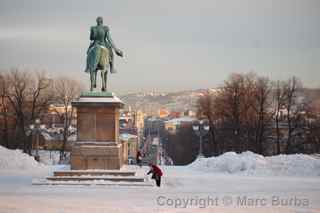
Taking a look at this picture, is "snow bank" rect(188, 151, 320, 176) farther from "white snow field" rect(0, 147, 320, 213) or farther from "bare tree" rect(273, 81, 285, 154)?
"bare tree" rect(273, 81, 285, 154)

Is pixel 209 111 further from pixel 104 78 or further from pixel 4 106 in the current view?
pixel 104 78

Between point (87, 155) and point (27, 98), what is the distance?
114 feet

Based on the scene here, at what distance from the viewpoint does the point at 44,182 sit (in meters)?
19.7

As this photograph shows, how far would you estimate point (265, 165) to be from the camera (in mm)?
29609

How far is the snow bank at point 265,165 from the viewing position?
94.0 ft

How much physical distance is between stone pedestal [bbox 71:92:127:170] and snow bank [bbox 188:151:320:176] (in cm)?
1037

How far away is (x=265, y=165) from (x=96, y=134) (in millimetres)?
12178

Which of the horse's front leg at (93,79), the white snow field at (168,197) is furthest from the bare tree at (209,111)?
the horse's front leg at (93,79)

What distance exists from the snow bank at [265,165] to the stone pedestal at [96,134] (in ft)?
34.0

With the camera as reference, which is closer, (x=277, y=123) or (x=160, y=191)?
(x=160, y=191)

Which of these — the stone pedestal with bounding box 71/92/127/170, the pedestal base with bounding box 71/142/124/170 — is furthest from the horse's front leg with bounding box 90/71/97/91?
the pedestal base with bounding box 71/142/124/170

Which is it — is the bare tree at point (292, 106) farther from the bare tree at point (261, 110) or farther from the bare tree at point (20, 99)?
the bare tree at point (20, 99)

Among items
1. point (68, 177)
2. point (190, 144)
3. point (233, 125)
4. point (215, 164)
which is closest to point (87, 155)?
point (68, 177)

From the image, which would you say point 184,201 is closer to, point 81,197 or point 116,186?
point 81,197
